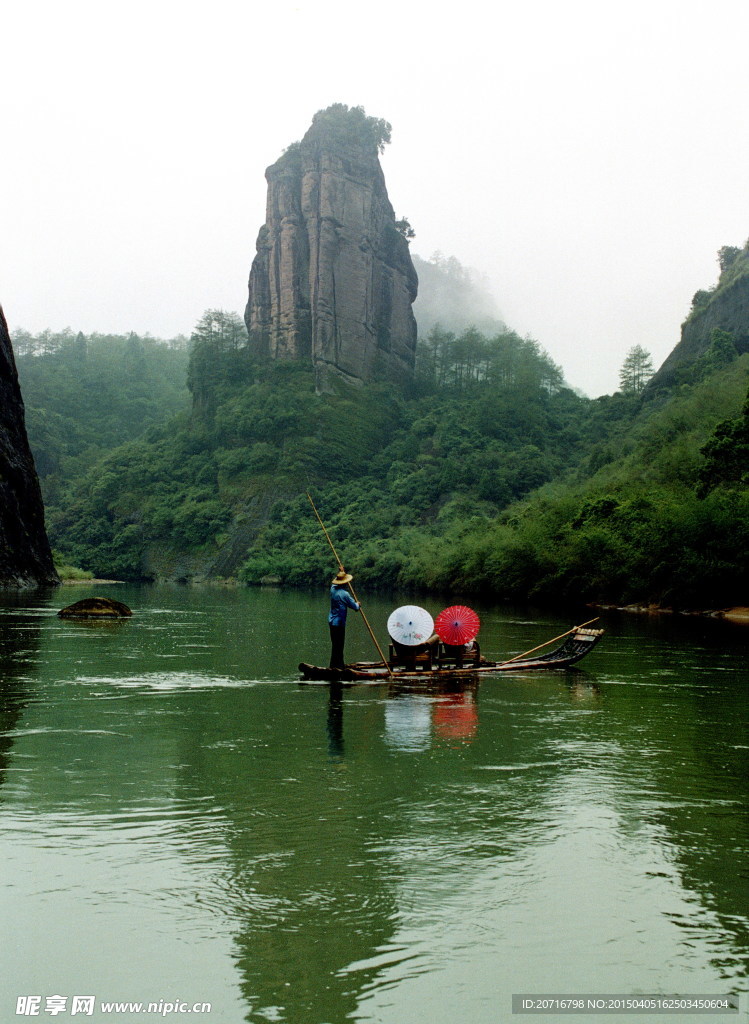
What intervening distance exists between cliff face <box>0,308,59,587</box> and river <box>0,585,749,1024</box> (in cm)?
3728

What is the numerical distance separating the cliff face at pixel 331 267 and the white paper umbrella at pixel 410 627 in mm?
106134

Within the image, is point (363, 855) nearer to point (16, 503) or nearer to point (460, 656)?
point (460, 656)

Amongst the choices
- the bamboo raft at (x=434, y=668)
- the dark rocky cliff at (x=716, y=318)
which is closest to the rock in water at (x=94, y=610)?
the bamboo raft at (x=434, y=668)

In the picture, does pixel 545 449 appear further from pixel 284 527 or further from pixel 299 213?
pixel 299 213

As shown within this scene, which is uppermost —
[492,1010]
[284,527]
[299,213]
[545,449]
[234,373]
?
[299,213]

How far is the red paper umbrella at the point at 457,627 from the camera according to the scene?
18.7 m

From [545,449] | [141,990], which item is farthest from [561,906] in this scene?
[545,449]

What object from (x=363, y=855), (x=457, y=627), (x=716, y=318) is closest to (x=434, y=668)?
(x=457, y=627)

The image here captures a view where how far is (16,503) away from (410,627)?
39213 millimetres

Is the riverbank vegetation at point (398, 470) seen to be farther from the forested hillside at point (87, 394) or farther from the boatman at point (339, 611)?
the boatman at point (339, 611)

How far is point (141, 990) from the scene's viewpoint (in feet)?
17.2

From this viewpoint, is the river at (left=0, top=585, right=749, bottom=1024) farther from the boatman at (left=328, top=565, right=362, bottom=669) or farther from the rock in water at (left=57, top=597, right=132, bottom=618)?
the rock in water at (left=57, top=597, right=132, bottom=618)

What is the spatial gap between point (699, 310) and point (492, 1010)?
335 feet

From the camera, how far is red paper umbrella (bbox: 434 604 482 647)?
1873cm
